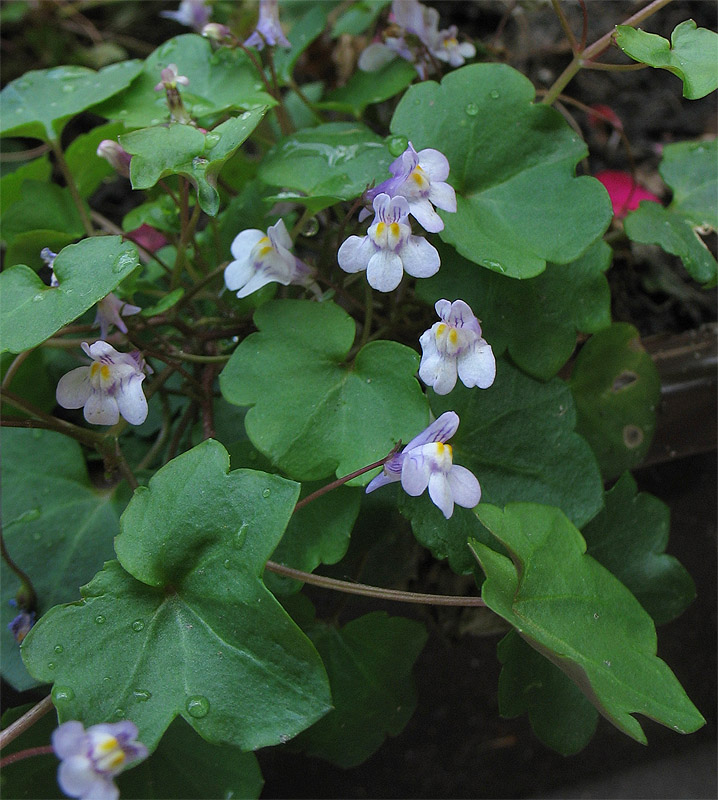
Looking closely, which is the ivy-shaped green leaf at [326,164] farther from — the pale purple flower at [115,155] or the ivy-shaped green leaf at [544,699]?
the ivy-shaped green leaf at [544,699]

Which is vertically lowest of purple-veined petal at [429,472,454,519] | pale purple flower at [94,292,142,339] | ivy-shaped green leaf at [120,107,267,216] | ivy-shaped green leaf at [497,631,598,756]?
ivy-shaped green leaf at [497,631,598,756]

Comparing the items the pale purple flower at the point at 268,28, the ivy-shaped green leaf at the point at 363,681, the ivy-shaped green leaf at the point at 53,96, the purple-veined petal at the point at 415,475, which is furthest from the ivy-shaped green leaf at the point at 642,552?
the ivy-shaped green leaf at the point at 53,96

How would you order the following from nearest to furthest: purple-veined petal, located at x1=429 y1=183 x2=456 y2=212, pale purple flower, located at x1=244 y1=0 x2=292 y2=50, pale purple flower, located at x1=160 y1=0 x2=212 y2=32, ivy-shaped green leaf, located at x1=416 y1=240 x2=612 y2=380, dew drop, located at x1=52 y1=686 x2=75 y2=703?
dew drop, located at x1=52 y1=686 x2=75 y2=703 → purple-veined petal, located at x1=429 y1=183 x2=456 y2=212 → ivy-shaped green leaf, located at x1=416 y1=240 x2=612 y2=380 → pale purple flower, located at x1=244 y1=0 x2=292 y2=50 → pale purple flower, located at x1=160 y1=0 x2=212 y2=32

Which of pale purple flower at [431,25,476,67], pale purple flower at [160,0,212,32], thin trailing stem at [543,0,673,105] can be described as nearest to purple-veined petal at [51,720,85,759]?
thin trailing stem at [543,0,673,105]

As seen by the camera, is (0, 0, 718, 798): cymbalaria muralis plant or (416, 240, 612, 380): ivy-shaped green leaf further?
(416, 240, 612, 380): ivy-shaped green leaf

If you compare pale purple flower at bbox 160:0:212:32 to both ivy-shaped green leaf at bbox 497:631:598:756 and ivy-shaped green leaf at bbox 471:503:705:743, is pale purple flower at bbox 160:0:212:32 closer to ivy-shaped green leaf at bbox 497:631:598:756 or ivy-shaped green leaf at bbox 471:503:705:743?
ivy-shaped green leaf at bbox 471:503:705:743

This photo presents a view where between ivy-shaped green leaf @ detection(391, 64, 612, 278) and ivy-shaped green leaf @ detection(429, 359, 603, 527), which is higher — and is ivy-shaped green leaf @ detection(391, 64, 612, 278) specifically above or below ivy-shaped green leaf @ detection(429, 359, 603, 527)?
above

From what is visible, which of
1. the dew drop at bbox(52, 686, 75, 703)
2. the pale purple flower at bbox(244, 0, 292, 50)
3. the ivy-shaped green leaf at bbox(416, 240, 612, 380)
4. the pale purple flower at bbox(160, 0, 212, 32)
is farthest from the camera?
the pale purple flower at bbox(160, 0, 212, 32)

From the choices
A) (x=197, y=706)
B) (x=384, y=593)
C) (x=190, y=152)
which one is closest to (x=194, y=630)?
(x=197, y=706)
